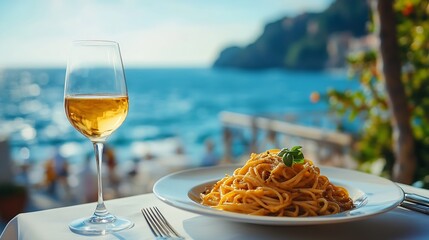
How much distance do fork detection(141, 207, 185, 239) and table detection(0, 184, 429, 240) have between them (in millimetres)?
11

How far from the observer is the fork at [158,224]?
2.69 feet

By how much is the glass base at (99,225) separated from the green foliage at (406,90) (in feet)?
7.87

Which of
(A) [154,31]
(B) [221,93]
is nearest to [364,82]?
(A) [154,31]

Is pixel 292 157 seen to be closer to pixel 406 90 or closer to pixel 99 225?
pixel 99 225

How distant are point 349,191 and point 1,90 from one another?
31374 millimetres

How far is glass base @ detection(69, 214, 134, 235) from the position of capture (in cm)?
86

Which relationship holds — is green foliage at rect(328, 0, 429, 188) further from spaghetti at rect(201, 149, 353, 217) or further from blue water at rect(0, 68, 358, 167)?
blue water at rect(0, 68, 358, 167)

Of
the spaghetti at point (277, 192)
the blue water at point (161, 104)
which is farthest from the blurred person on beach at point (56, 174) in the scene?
the blue water at point (161, 104)

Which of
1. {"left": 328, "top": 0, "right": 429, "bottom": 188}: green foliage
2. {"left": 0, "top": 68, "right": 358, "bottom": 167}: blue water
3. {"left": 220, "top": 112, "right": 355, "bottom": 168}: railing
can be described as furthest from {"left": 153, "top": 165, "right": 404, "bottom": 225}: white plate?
{"left": 0, "top": 68, "right": 358, "bottom": 167}: blue water

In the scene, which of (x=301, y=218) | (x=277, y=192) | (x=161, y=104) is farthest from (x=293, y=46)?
(x=301, y=218)

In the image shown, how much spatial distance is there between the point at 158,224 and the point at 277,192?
22cm

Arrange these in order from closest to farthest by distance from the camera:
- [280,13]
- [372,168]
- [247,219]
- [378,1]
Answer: [247,219] → [378,1] → [372,168] → [280,13]

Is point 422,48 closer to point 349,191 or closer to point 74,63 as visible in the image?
point 349,191

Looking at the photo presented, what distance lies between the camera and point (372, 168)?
129 inches
